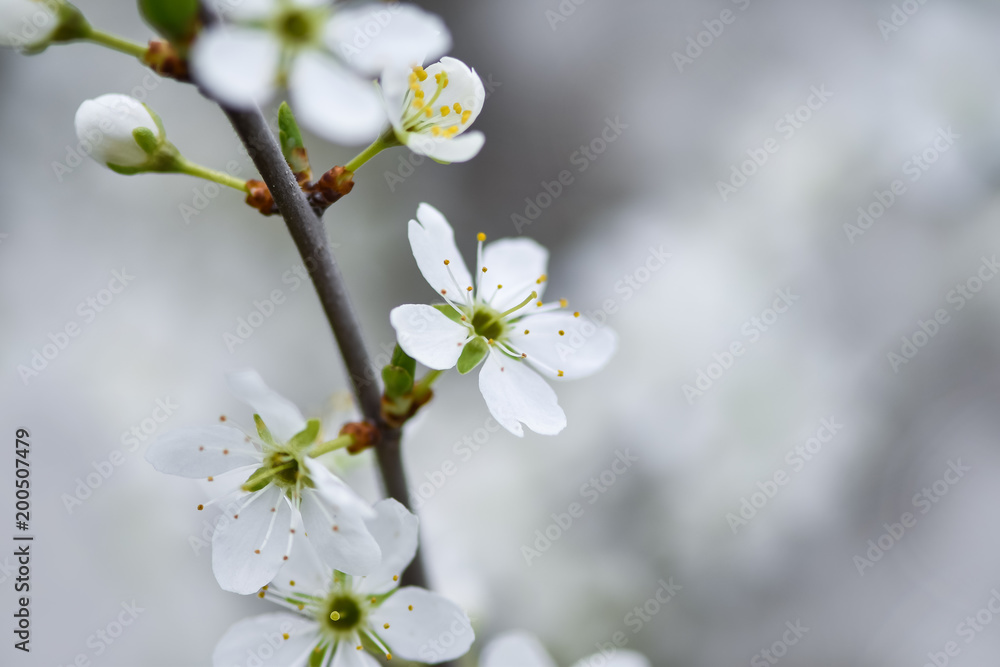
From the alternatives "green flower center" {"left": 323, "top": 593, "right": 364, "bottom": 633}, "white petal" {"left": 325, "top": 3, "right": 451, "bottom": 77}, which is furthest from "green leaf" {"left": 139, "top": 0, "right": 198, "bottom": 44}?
"green flower center" {"left": 323, "top": 593, "right": 364, "bottom": 633}

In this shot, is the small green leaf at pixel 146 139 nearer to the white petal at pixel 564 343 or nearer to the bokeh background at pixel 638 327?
the white petal at pixel 564 343

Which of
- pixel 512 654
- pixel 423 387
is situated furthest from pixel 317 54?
pixel 512 654

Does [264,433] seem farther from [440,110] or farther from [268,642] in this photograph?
[440,110]

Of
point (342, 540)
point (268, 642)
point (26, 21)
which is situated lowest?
point (268, 642)

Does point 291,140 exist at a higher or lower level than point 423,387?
higher

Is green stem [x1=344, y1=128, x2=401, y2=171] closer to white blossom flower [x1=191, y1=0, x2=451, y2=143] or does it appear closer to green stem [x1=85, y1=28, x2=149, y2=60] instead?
white blossom flower [x1=191, y1=0, x2=451, y2=143]

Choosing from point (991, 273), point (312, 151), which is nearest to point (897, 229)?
point (991, 273)

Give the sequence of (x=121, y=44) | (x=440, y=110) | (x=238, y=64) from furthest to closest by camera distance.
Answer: (x=440, y=110), (x=121, y=44), (x=238, y=64)
